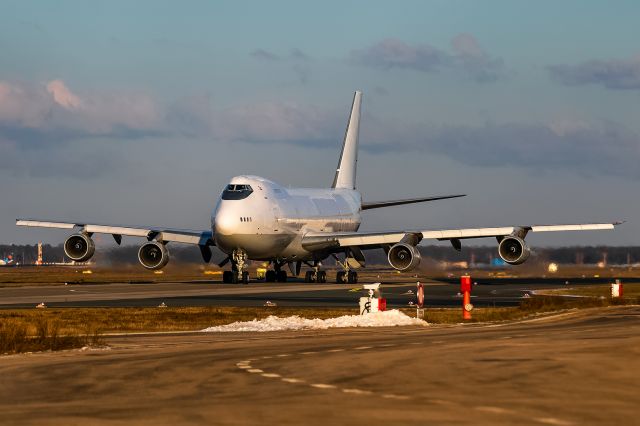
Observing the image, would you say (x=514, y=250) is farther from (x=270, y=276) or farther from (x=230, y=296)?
(x=230, y=296)

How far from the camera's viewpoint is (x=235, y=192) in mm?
75000

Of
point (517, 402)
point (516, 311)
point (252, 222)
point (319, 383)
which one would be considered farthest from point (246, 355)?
point (252, 222)

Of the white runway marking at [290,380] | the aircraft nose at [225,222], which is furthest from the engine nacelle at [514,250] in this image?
the white runway marking at [290,380]

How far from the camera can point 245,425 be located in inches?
486

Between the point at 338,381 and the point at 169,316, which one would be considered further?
the point at 169,316

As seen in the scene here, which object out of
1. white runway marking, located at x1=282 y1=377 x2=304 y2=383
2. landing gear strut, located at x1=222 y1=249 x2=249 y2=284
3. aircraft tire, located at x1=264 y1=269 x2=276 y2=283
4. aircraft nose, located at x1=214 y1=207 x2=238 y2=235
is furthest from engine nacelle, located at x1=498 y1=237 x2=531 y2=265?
white runway marking, located at x1=282 y1=377 x2=304 y2=383

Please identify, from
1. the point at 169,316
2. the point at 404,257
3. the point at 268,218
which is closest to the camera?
the point at 169,316

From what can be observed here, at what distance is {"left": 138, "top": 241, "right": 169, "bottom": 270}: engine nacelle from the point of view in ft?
258

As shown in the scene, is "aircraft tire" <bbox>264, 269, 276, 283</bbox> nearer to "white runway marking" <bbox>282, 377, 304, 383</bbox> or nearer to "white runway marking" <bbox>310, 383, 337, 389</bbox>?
"white runway marking" <bbox>282, 377, 304, 383</bbox>

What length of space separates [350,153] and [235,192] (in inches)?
1187

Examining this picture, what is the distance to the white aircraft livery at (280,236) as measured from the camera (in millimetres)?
74875

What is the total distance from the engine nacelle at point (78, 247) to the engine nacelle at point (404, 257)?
19.1m

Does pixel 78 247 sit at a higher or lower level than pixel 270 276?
higher

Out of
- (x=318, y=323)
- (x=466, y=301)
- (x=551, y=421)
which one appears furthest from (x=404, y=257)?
(x=551, y=421)
